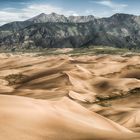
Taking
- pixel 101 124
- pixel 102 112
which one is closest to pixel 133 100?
pixel 102 112

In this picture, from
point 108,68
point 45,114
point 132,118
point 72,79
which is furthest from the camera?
point 108,68

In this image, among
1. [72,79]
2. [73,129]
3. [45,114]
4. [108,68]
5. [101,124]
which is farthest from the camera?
[108,68]

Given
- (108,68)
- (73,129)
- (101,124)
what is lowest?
(108,68)

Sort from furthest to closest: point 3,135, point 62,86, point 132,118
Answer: point 62,86
point 132,118
point 3,135

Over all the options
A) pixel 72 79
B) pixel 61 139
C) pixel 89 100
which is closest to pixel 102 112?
pixel 89 100

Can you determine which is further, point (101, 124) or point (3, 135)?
point (101, 124)

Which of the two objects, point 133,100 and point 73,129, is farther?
point 133,100

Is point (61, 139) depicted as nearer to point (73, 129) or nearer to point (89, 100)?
point (73, 129)

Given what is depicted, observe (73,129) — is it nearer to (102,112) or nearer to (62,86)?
(102,112)

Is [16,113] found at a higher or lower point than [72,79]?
higher
